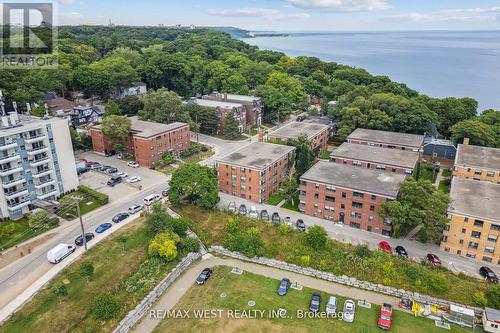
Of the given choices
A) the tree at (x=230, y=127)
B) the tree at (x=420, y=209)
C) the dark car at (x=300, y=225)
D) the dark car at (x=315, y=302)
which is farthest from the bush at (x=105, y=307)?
the tree at (x=230, y=127)

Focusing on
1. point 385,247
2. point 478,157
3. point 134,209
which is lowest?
point 134,209

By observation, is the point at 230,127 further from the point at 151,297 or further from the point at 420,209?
the point at 151,297

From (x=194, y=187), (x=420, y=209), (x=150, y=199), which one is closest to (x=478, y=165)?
(x=420, y=209)

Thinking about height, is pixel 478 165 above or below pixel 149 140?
above

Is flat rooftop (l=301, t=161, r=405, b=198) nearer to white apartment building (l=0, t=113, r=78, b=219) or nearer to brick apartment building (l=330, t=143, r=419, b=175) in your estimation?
brick apartment building (l=330, t=143, r=419, b=175)

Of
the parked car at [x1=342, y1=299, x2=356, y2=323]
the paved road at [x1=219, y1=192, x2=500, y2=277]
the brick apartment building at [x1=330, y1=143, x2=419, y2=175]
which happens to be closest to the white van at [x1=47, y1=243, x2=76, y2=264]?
the paved road at [x1=219, y1=192, x2=500, y2=277]

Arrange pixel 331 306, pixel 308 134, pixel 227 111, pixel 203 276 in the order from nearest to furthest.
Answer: pixel 331 306
pixel 203 276
pixel 308 134
pixel 227 111
